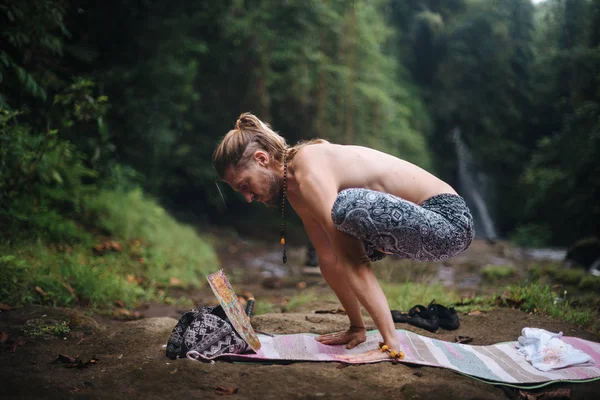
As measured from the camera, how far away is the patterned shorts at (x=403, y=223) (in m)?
2.30

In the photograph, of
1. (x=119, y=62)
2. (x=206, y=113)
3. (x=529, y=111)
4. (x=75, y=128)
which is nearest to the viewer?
(x=75, y=128)

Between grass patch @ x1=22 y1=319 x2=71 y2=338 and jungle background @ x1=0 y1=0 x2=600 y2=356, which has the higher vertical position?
jungle background @ x1=0 y1=0 x2=600 y2=356

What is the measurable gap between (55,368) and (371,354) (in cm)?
148

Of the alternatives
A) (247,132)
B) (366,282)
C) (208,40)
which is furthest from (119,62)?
(366,282)

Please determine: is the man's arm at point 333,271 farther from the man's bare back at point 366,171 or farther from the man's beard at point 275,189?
the man's bare back at point 366,171

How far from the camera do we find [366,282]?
7.80ft

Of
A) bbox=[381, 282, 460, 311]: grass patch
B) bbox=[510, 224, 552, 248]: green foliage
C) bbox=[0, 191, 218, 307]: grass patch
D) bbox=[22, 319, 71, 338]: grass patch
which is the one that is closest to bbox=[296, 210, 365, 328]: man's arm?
bbox=[381, 282, 460, 311]: grass patch

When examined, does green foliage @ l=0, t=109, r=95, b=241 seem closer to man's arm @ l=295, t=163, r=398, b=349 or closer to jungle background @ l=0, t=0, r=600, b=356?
jungle background @ l=0, t=0, r=600, b=356

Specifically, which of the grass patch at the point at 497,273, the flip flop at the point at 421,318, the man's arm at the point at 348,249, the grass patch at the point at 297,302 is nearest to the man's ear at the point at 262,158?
the man's arm at the point at 348,249

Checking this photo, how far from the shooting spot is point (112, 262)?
16.4 feet

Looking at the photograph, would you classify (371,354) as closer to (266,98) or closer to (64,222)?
(64,222)

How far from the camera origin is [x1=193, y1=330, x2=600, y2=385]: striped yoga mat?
234cm

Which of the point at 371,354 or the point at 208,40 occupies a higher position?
the point at 208,40

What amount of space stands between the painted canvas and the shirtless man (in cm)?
44
